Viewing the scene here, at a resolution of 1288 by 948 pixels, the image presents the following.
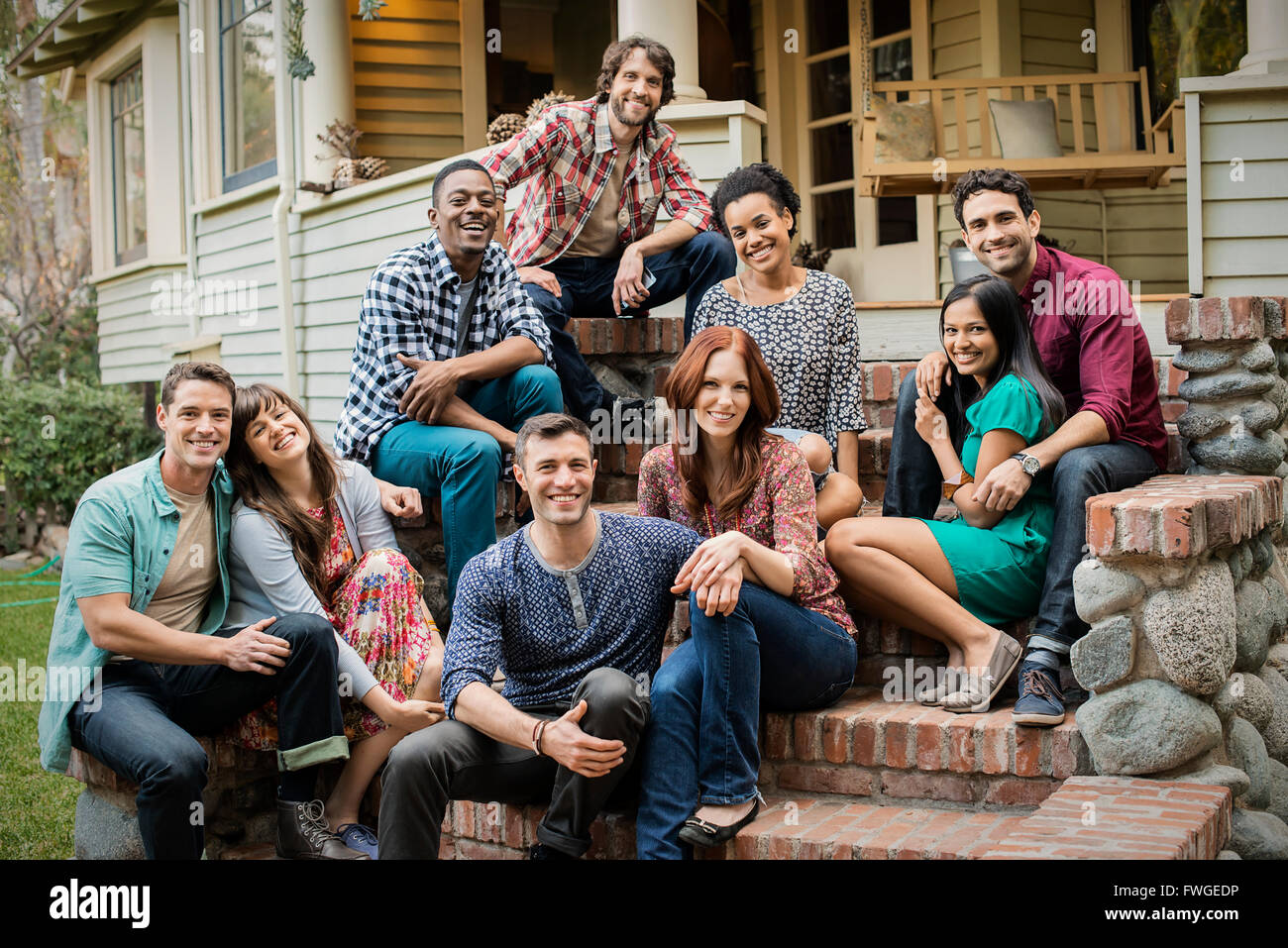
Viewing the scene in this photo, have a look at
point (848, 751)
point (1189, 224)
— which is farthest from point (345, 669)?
point (1189, 224)

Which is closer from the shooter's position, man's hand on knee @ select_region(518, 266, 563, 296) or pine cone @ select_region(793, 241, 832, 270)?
man's hand on knee @ select_region(518, 266, 563, 296)

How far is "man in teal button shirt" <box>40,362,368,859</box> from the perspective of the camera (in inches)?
109

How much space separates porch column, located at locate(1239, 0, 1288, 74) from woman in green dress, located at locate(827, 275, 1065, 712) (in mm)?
2398

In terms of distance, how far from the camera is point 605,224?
4609 mm

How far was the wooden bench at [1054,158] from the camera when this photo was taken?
567cm

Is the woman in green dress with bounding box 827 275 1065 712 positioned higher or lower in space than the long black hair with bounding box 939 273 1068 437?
lower

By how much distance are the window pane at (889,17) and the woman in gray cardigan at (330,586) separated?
17.6 feet

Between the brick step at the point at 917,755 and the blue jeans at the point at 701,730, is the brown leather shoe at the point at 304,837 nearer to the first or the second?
the blue jeans at the point at 701,730

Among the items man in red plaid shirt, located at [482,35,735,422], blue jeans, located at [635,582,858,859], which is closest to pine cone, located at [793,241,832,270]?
man in red plaid shirt, located at [482,35,735,422]

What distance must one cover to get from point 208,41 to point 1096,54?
6022mm

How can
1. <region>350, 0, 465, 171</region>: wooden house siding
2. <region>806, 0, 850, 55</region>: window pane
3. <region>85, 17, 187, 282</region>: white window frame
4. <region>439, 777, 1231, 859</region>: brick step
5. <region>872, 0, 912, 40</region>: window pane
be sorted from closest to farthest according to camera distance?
<region>439, 777, 1231, 859</region>: brick step < <region>872, 0, 912, 40</region>: window pane < <region>806, 0, 850, 55</region>: window pane < <region>350, 0, 465, 171</region>: wooden house siding < <region>85, 17, 187, 282</region>: white window frame

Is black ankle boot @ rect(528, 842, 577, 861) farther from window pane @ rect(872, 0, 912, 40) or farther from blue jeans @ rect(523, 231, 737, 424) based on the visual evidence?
window pane @ rect(872, 0, 912, 40)

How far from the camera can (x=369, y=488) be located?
348cm

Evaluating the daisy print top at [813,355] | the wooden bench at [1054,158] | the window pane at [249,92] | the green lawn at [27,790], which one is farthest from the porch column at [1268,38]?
the window pane at [249,92]
